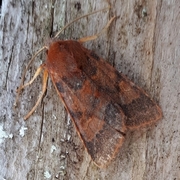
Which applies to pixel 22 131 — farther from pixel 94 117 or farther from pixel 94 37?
pixel 94 37

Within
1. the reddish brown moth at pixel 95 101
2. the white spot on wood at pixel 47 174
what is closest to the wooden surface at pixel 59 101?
the white spot on wood at pixel 47 174

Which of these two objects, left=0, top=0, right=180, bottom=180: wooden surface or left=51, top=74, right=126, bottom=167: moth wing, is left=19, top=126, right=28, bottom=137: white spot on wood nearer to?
left=0, top=0, right=180, bottom=180: wooden surface

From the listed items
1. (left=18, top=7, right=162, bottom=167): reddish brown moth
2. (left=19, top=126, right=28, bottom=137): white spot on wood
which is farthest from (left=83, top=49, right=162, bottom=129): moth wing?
(left=19, top=126, right=28, bottom=137): white spot on wood

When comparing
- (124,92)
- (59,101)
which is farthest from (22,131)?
(124,92)

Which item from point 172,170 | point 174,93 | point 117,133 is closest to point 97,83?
point 117,133

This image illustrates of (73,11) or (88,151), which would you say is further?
(73,11)

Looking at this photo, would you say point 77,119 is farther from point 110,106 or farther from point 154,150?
point 154,150
